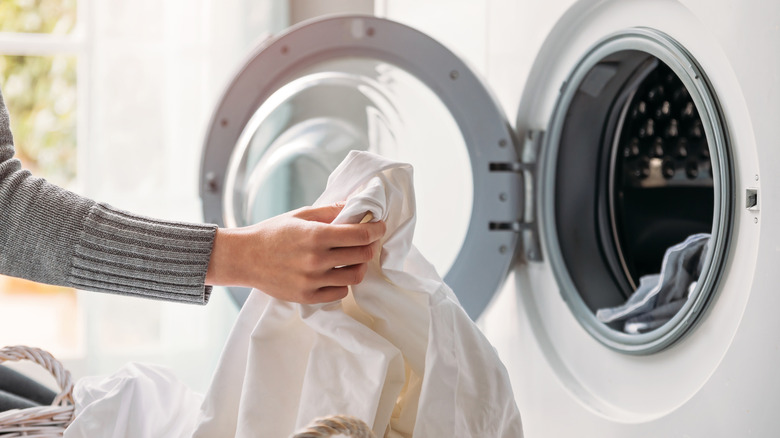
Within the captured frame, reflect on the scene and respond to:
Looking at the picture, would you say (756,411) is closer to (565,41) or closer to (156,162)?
(565,41)

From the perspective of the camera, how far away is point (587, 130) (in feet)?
3.76

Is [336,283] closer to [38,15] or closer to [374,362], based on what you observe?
[374,362]

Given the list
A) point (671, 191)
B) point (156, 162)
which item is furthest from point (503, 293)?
point (156, 162)

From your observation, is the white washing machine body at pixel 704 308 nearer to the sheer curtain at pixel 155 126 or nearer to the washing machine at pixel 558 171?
the washing machine at pixel 558 171

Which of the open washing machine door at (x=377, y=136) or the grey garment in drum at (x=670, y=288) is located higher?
the open washing machine door at (x=377, y=136)

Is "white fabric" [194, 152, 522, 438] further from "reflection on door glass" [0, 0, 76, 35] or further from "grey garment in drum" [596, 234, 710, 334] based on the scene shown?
"reflection on door glass" [0, 0, 76, 35]

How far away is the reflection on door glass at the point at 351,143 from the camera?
122 cm

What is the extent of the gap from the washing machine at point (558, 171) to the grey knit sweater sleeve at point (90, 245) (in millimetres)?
499

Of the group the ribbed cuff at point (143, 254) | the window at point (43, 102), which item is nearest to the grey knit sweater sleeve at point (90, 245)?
the ribbed cuff at point (143, 254)

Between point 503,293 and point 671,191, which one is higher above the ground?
point 671,191

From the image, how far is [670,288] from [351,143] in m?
0.59

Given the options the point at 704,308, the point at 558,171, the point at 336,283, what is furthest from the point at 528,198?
the point at 336,283

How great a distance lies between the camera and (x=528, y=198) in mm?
1176

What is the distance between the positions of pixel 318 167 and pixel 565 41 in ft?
1.56
